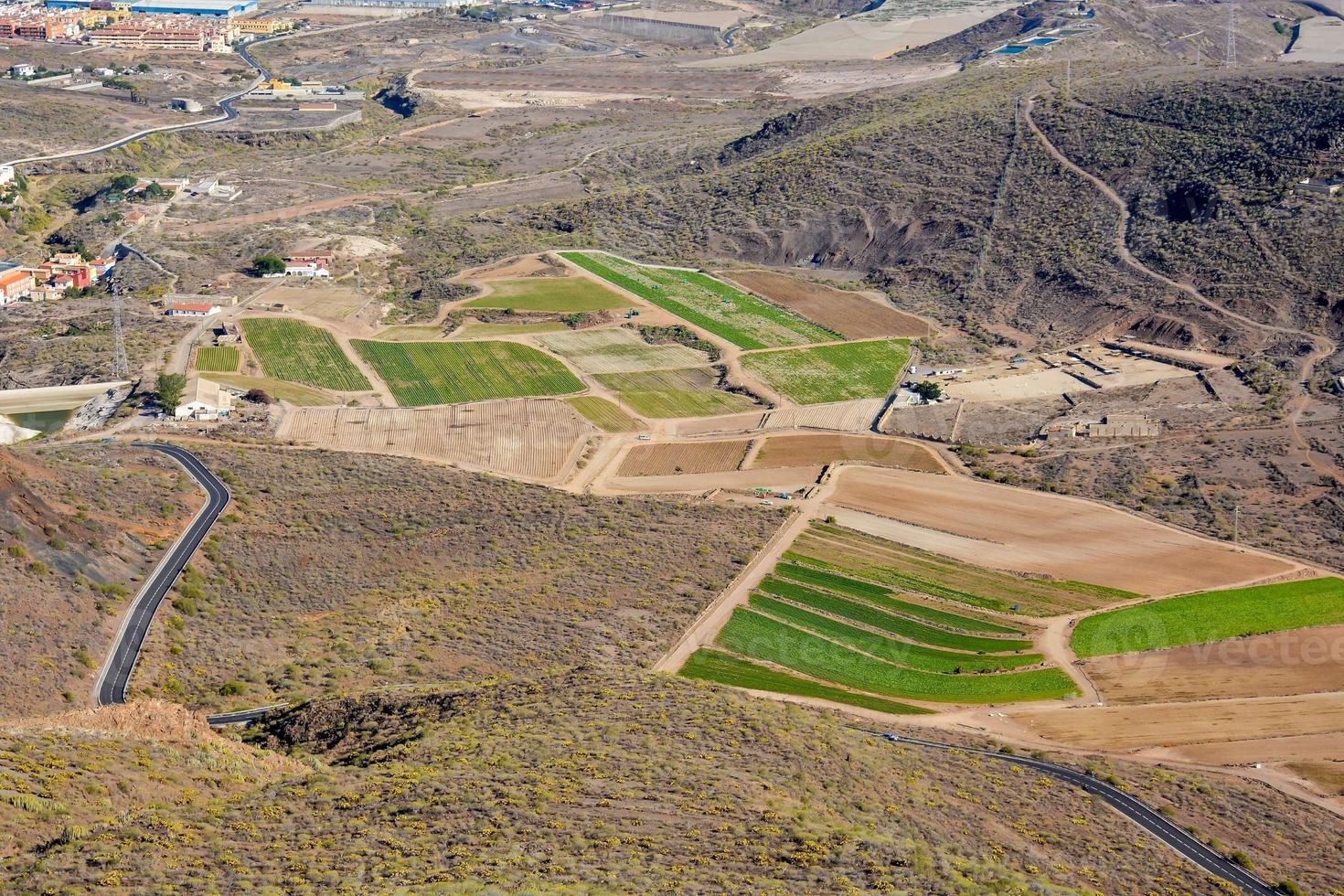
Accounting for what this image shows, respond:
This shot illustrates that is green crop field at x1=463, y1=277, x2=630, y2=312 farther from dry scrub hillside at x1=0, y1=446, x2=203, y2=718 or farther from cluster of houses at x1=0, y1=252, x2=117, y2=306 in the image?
dry scrub hillside at x1=0, y1=446, x2=203, y2=718

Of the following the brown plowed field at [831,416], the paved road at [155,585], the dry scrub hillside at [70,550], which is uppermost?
the dry scrub hillside at [70,550]

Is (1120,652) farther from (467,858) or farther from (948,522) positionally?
(467,858)

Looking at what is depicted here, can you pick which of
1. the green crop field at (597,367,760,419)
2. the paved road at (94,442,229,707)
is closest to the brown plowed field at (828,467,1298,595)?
the green crop field at (597,367,760,419)

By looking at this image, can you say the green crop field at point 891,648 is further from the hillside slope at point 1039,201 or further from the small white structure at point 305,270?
the small white structure at point 305,270

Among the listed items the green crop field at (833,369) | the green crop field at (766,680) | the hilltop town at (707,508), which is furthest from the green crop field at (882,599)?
the green crop field at (833,369)

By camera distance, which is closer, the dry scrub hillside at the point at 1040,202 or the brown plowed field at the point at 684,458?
the brown plowed field at the point at 684,458

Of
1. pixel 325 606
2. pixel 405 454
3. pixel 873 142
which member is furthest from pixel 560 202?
pixel 325 606
